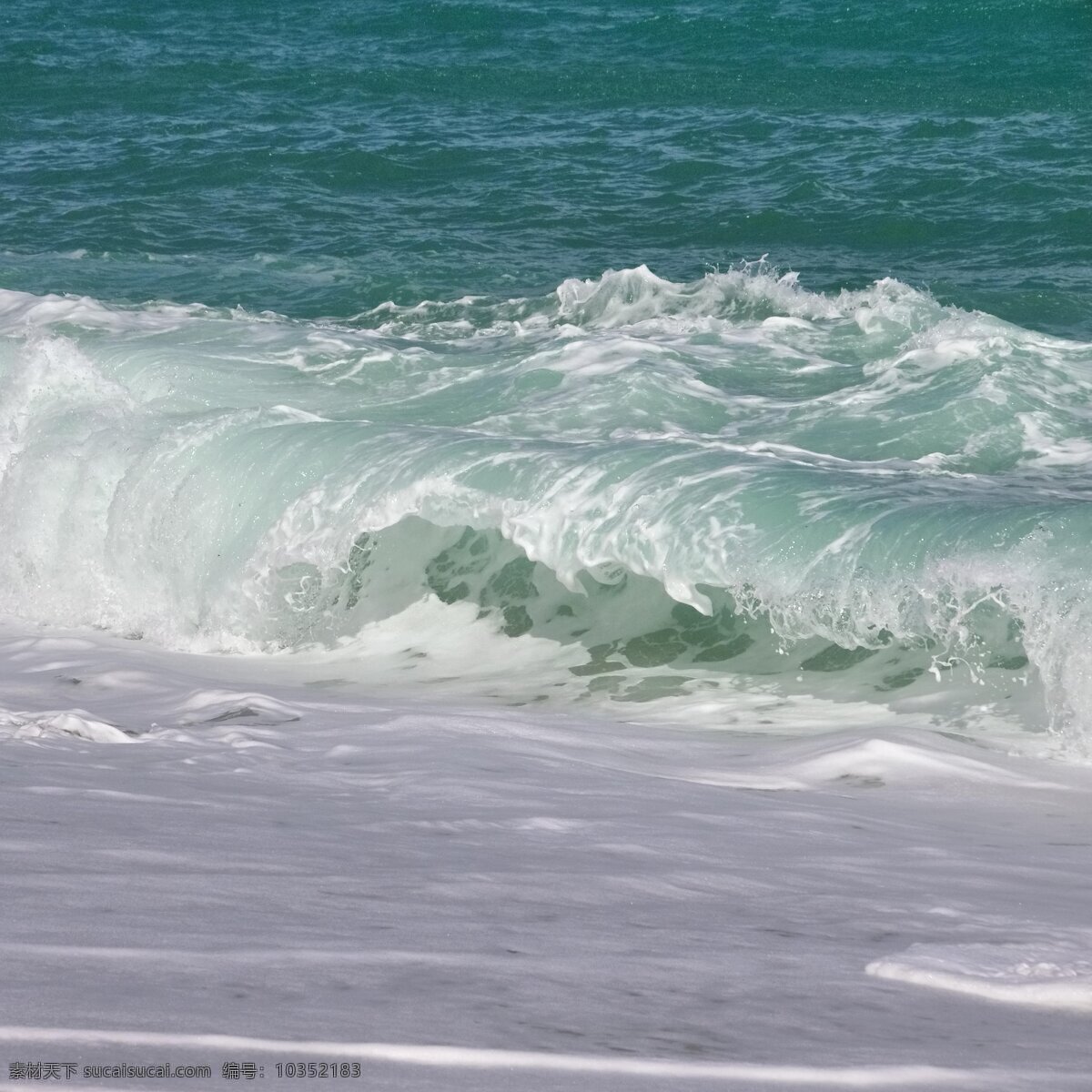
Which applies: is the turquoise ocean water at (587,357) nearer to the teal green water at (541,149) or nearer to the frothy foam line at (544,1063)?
the teal green water at (541,149)

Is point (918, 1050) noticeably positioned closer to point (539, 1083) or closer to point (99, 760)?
point (539, 1083)

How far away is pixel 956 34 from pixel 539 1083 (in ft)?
69.5

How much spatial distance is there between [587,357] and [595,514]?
2.96 meters

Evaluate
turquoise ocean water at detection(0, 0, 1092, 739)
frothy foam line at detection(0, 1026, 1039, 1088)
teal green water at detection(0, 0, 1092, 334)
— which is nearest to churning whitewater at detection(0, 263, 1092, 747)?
turquoise ocean water at detection(0, 0, 1092, 739)

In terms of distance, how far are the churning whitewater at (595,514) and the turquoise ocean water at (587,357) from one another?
0.02 meters

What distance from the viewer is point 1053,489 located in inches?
290

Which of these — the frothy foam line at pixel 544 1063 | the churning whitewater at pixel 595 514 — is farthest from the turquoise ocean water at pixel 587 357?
the frothy foam line at pixel 544 1063

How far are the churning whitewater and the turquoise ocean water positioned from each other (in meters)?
0.02

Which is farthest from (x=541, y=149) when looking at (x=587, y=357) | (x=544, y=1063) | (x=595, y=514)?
(x=544, y=1063)

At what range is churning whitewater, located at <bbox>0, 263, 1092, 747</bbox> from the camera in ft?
18.9

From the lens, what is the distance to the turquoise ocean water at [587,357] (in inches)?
241

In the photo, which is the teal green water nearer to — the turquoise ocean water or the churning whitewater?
the turquoise ocean water

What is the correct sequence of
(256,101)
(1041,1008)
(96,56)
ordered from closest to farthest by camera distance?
1. (1041,1008)
2. (256,101)
3. (96,56)

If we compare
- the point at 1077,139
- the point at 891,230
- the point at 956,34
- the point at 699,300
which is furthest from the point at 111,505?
the point at 956,34
